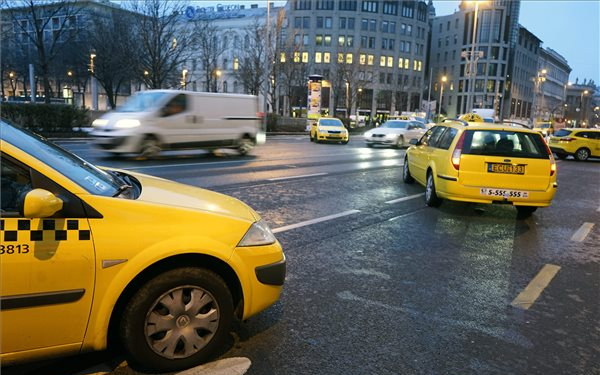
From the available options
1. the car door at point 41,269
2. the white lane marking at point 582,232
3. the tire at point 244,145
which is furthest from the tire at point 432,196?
the tire at point 244,145

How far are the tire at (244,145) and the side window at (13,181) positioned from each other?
14.2m

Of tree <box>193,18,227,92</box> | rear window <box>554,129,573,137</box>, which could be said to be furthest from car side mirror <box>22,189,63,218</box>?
tree <box>193,18,227,92</box>

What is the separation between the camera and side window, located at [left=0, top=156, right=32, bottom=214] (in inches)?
101

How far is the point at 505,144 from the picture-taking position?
7.65 metres

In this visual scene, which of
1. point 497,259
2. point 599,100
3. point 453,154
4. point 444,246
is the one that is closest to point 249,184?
point 453,154

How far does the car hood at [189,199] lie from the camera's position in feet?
10.3

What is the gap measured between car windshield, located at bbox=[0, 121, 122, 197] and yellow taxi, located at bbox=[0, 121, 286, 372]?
14mm

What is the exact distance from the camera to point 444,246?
19.9ft

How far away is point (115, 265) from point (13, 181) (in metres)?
0.70

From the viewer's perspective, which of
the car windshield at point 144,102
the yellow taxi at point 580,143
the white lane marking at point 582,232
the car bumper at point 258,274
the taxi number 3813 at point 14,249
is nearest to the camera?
the taxi number 3813 at point 14,249

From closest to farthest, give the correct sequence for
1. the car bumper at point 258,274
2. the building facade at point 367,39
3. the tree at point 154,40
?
the car bumper at point 258,274 < the tree at point 154,40 < the building facade at point 367,39

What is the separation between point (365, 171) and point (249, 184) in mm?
4544

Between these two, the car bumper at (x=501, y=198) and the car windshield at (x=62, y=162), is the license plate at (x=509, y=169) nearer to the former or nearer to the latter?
the car bumper at (x=501, y=198)

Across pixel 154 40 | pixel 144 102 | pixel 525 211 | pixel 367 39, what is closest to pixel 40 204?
pixel 525 211
